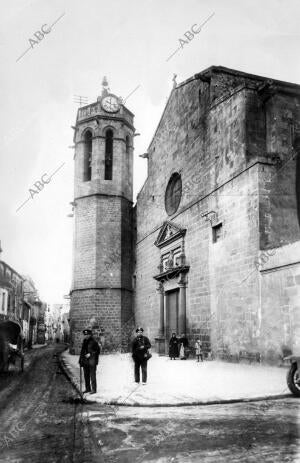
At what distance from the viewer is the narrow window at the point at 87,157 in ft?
87.6

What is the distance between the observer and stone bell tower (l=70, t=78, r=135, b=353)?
79.0ft

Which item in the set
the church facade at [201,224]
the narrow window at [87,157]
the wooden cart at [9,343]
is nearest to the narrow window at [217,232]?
the church facade at [201,224]

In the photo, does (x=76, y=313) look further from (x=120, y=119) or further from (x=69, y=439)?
(x=69, y=439)

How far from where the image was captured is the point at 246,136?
603 inches

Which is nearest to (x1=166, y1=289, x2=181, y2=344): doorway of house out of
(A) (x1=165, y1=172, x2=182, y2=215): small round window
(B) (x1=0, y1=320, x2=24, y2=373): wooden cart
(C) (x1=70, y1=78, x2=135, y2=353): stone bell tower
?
(A) (x1=165, y1=172, x2=182, y2=215): small round window

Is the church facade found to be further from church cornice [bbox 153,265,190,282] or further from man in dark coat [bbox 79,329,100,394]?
man in dark coat [bbox 79,329,100,394]

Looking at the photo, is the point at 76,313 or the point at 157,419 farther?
the point at 76,313

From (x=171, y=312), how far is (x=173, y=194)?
5561mm

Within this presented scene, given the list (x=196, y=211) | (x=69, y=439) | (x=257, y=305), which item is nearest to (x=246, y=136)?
(x=196, y=211)

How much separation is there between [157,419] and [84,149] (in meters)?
22.4

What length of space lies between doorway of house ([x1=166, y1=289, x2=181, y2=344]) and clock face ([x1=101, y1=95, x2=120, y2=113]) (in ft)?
40.1

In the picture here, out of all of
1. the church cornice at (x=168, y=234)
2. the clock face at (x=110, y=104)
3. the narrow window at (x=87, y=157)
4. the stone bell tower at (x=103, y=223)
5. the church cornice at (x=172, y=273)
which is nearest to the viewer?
the church cornice at (x=172, y=273)

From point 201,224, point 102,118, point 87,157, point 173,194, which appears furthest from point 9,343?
point 102,118

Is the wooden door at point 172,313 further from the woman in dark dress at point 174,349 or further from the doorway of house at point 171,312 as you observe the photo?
the woman in dark dress at point 174,349
